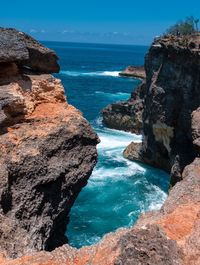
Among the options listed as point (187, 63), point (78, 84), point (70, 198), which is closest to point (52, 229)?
point (70, 198)

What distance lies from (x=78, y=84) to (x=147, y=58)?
2899 inches

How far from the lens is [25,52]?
23703mm

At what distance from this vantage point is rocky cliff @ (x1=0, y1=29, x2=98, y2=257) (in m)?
20.7

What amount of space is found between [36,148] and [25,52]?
530cm

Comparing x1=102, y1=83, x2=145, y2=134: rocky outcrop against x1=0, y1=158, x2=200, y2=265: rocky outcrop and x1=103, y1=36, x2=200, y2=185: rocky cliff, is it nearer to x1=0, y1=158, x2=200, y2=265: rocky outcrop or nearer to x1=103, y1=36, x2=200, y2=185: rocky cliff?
x1=103, y1=36, x2=200, y2=185: rocky cliff

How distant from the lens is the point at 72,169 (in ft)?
76.7

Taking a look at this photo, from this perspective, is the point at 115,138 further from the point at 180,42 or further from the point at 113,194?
the point at 113,194

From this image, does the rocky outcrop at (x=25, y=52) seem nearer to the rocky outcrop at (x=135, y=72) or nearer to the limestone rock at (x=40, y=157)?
the limestone rock at (x=40, y=157)

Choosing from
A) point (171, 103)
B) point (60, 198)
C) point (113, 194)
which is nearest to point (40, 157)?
point (60, 198)

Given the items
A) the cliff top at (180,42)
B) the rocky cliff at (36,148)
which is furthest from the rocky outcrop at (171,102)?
the rocky cliff at (36,148)


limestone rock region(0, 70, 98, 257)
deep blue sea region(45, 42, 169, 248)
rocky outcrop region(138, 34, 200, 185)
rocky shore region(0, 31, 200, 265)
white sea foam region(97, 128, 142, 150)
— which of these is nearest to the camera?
rocky shore region(0, 31, 200, 265)

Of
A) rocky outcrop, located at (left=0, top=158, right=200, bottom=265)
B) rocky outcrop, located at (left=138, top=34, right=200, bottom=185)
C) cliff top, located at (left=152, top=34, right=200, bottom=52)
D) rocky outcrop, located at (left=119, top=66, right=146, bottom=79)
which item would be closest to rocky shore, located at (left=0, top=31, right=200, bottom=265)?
rocky outcrop, located at (left=0, top=158, right=200, bottom=265)

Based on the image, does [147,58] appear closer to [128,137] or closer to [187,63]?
[187,63]

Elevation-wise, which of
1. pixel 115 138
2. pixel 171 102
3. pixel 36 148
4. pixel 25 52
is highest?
pixel 25 52
